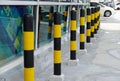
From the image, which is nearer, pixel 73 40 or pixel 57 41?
pixel 57 41

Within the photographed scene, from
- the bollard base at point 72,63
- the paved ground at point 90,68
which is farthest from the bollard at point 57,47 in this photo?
the bollard base at point 72,63

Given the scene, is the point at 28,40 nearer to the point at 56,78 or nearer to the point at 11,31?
the point at 11,31

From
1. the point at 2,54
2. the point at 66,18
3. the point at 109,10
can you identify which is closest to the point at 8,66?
the point at 2,54

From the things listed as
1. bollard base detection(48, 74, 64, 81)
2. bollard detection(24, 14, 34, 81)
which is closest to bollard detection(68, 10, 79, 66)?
bollard base detection(48, 74, 64, 81)

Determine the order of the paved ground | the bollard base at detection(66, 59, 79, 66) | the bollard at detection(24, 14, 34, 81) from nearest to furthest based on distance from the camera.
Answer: the bollard at detection(24, 14, 34, 81) → the paved ground → the bollard base at detection(66, 59, 79, 66)

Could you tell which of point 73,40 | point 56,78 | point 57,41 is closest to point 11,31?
point 57,41

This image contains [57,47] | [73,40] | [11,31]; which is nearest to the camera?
[11,31]

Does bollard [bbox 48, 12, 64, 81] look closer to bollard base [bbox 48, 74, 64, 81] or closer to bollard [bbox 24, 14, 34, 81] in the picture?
bollard base [bbox 48, 74, 64, 81]

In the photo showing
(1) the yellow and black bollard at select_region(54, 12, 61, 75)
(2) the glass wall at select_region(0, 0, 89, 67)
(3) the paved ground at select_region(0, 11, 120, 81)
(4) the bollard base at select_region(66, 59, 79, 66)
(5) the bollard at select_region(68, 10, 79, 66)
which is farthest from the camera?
(4) the bollard base at select_region(66, 59, 79, 66)

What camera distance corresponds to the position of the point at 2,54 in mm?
5523

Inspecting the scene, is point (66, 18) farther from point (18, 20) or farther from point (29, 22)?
point (29, 22)

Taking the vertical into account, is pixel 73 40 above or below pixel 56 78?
above

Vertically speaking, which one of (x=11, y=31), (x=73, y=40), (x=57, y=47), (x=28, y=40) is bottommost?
(x=73, y=40)

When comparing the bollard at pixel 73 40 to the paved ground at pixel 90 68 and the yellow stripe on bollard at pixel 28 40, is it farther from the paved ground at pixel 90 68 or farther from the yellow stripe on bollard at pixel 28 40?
the yellow stripe on bollard at pixel 28 40
